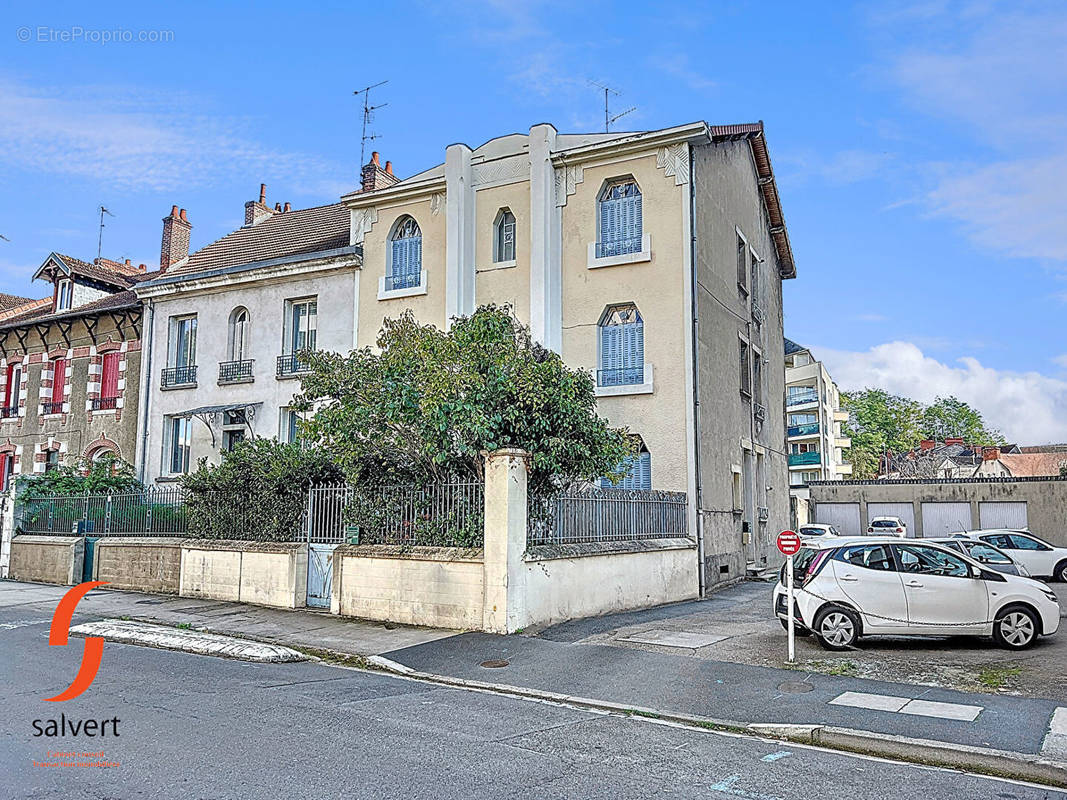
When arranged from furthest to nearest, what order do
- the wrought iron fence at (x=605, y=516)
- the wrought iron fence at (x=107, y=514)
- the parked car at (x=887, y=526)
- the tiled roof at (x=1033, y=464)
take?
1. the tiled roof at (x=1033, y=464)
2. the parked car at (x=887, y=526)
3. the wrought iron fence at (x=107, y=514)
4. the wrought iron fence at (x=605, y=516)

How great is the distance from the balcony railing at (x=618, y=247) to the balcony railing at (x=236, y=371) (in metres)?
10.2

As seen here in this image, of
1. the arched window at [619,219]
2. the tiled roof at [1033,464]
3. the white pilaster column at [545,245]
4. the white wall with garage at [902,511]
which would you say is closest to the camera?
the arched window at [619,219]

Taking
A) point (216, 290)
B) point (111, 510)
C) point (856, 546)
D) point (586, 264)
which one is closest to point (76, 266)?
point (216, 290)

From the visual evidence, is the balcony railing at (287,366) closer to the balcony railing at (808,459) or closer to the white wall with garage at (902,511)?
the white wall with garage at (902,511)

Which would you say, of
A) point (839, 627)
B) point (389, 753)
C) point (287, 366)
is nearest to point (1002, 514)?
point (287, 366)

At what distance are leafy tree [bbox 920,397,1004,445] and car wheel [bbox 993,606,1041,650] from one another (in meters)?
81.8

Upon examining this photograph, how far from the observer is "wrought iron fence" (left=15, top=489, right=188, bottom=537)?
1919 cm

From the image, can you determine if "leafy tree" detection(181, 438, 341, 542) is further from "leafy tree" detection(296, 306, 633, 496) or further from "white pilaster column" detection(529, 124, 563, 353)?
"white pilaster column" detection(529, 124, 563, 353)

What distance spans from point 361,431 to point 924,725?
9.52m

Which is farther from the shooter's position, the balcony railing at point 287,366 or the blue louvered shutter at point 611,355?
the balcony railing at point 287,366

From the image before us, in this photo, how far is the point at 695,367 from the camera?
1930cm

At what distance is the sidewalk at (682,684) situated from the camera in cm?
789

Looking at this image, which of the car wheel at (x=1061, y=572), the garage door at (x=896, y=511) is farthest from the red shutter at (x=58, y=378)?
the garage door at (x=896, y=511)

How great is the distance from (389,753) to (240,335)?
20.2 metres
